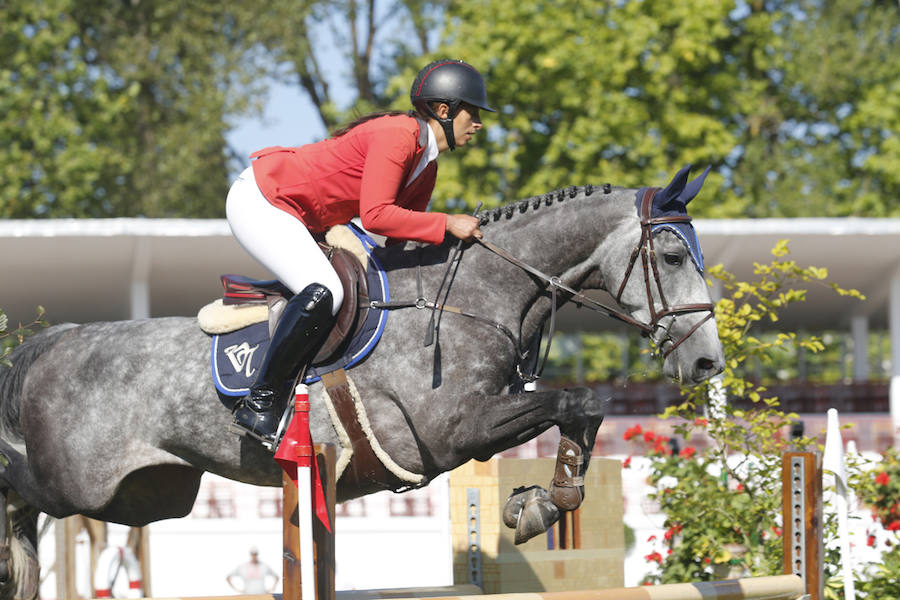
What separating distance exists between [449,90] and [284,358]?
1159mm

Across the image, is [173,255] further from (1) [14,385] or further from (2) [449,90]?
(2) [449,90]

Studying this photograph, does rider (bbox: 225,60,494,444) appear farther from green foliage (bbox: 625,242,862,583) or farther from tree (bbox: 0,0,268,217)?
tree (bbox: 0,0,268,217)

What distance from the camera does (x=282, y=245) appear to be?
420 centimetres

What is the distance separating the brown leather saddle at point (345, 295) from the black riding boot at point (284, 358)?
5 cm

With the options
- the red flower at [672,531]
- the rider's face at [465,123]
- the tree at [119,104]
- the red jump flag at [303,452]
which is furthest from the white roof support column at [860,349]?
the red jump flag at [303,452]

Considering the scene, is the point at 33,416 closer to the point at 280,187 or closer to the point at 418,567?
the point at 280,187

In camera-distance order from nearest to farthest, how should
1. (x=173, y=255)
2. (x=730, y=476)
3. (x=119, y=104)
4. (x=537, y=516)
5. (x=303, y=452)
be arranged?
(x=303, y=452) → (x=537, y=516) → (x=730, y=476) → (x=173, y=255) → (x=119, y=104)

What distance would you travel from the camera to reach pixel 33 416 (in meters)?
4.58

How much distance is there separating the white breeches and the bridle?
0.72 feet

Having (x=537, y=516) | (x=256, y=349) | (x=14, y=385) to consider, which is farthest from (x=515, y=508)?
(x=14, y=385)

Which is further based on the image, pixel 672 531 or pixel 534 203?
pixel 672 531

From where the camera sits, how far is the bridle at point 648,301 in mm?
4066

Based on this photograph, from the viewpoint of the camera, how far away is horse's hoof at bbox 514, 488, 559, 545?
154 inches

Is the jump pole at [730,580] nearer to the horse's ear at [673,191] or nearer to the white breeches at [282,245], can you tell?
the white breeches at [282,245]
